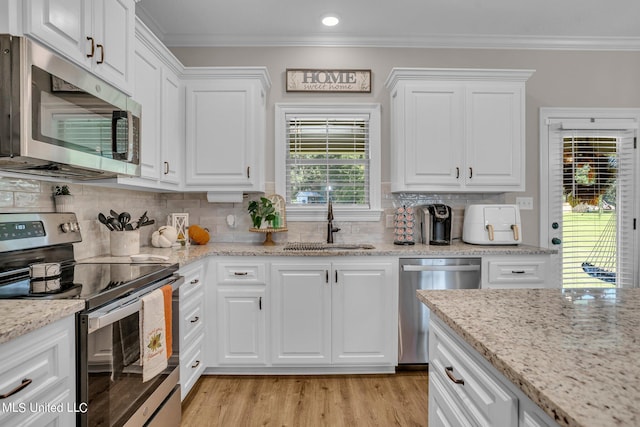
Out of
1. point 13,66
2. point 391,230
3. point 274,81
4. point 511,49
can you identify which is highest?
point 511,49

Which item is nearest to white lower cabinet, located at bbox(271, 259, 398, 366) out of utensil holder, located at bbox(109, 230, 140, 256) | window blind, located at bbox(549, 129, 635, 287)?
utensil holder, located at bbox(109, 230, 140, 256)

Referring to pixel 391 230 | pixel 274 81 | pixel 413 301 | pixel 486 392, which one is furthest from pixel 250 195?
pixel 486 392

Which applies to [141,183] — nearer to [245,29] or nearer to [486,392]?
[245,29]

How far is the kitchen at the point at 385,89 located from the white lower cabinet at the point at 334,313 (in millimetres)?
653

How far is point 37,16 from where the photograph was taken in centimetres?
126

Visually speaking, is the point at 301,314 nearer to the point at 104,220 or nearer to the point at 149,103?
the point at 104,220

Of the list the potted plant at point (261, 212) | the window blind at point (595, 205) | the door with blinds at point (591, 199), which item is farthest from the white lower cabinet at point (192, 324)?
the window blind at point (595, 205)

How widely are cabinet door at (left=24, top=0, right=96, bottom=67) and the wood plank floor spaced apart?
1972mm

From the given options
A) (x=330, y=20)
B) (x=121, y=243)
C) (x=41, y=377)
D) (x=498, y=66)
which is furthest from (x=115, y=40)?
(x=498, y=66)

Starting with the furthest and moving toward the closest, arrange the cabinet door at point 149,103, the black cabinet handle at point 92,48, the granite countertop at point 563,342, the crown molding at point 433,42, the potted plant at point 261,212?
the crown molding at point 433,42
the potted plant at point 261,212
the cabinet door at point 149,103
the black cabinet handle at point 92,48
the granite countertop at point 563,342

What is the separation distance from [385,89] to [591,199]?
2132 millimetres

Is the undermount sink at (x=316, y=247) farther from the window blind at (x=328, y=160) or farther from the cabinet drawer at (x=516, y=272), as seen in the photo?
the cabinet drawer at (x=516, y=272)

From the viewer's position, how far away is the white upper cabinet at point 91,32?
1285 mm

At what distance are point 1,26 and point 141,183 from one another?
1.09 metres
